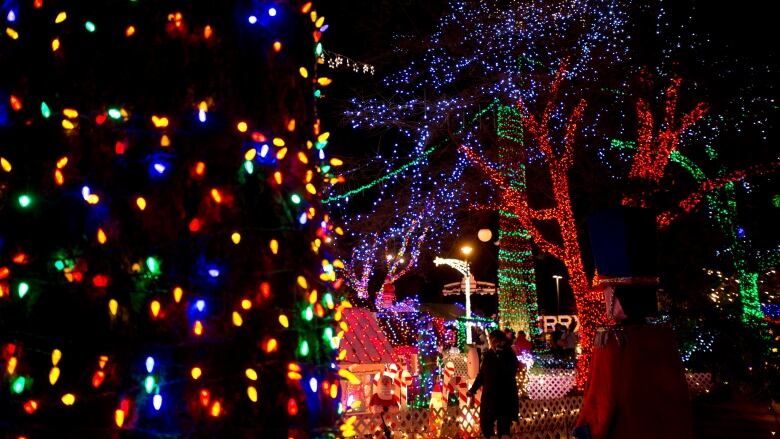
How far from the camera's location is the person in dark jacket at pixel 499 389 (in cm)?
884

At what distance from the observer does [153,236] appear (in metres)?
2.69

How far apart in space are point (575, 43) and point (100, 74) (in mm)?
12108

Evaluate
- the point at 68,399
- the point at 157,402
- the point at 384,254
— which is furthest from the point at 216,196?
the point at 384,254

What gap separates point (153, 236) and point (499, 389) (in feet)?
22.9

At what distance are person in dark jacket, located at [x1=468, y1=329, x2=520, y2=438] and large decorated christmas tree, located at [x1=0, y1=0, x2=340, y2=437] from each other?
627 centimetres

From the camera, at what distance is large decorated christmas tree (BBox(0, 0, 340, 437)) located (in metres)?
2.56

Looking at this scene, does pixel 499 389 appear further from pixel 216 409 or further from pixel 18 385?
pixel 18 385

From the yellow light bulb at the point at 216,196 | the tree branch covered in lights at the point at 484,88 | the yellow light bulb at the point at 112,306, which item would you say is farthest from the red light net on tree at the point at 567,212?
the yellow light bulb at the point at 112,306

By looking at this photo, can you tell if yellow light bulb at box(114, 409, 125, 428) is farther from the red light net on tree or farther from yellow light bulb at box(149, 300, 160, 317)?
the red light net on tree

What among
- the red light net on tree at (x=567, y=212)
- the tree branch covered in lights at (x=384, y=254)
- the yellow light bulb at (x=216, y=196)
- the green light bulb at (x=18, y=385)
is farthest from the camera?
the tree branch covered in lights at (x=384, y=254)

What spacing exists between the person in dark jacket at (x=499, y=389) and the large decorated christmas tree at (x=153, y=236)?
6275 millimetres

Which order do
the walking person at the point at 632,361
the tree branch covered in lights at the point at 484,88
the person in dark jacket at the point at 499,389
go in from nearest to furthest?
1. the walking person at the point at 632,361
2. the person in dark jacket at the point at 499,389
3. the tree branch covered in lights at the point at 484,88

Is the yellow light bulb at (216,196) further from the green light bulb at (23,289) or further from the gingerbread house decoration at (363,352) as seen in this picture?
the gingerbread house decoration at (363,352)

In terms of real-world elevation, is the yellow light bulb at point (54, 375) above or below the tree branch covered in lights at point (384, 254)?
below
